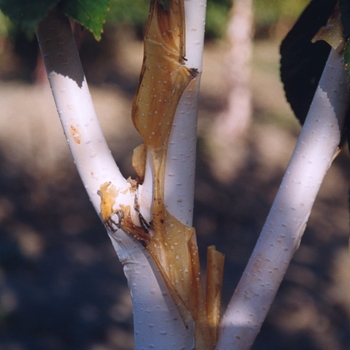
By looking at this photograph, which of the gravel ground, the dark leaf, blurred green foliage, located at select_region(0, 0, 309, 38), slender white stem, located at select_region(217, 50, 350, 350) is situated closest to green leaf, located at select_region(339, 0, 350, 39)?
slender white stem, located at select_region(217, 50, 350, 350)

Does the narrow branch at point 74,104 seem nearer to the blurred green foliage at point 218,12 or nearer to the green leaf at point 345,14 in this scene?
the green leaf at point 345,14

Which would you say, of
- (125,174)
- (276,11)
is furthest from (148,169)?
(276,11)

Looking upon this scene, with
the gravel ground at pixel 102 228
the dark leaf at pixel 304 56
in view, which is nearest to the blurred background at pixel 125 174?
the gravel ground at pixel 102 228

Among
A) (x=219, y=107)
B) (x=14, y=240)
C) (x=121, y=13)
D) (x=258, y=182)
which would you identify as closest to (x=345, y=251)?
(x=258, y=182)

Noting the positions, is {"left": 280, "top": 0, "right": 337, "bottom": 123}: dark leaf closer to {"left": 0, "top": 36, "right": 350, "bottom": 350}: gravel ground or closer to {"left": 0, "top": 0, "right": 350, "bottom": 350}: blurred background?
{"left": 0, "top": 0, "right": 350, "bottom": 350}: blurred background

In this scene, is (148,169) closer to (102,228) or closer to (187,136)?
(187,136)

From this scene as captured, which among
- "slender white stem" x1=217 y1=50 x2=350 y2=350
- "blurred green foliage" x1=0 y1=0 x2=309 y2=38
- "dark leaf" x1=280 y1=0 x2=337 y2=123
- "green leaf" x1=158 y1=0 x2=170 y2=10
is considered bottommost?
"slender white stem" x1=217 y1=50 x2=350 y2=350
